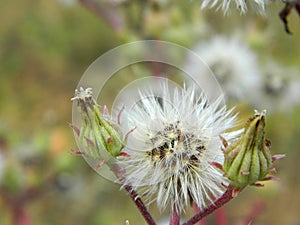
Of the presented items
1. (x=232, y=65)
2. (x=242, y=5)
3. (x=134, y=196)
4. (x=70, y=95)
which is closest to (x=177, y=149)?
(x=134, y=196)

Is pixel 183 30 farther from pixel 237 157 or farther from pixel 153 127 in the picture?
pixel 237 157

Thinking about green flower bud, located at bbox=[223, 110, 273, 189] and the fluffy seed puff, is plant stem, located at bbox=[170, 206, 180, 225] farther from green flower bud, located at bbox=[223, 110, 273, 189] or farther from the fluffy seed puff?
green flower bud, located at bbox=[223, 110, 273, 189]

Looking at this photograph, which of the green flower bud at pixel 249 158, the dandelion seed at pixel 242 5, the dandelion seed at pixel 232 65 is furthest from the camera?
the dandelion seed at pixel 232 65

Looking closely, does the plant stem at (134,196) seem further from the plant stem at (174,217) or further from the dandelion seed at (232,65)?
the dandelion seed at (232,65)

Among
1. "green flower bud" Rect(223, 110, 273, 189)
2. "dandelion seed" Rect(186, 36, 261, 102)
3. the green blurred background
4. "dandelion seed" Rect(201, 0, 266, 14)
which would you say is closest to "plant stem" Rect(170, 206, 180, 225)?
"green flower bud" Rect(223, 110, 273, 189)

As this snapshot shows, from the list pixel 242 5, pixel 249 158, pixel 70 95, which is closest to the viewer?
pixel 249 158

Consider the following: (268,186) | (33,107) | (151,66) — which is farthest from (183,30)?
(33,107)

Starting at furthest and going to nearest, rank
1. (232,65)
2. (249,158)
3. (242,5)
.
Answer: (232,65) → (242,5) → (249,158)

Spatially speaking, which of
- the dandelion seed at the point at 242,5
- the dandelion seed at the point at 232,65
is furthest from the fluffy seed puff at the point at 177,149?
the dandelion seed at the point at 232,65

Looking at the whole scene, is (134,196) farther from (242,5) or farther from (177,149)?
(242,5)
